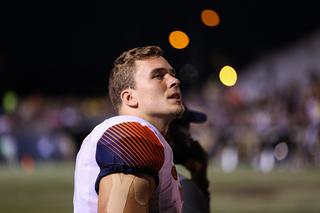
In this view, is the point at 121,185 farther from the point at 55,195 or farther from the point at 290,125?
the point at 290,125

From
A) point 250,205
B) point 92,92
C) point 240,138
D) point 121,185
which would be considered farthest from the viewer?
point 92,92

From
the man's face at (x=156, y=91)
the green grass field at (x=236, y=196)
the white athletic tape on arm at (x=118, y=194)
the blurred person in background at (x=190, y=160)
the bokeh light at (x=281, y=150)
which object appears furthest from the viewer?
the bokeh light at (x=281, y=150)

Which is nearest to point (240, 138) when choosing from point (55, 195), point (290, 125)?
point (290, 125)

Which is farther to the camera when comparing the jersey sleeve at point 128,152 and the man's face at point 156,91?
the man's face at point 156,91

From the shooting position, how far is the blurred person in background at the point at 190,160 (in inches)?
122

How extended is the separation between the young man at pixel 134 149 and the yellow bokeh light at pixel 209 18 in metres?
28.6

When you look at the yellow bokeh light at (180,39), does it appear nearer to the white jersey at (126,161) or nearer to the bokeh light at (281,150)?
the bokeh light at (281,150)

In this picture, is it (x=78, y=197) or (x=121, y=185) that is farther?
(x=78, y=197)

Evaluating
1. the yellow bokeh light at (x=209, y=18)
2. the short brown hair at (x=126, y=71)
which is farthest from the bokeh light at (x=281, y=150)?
the yellow bokeh light at (x=209, y=18)

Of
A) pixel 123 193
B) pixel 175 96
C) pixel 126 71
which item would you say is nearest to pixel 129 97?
pixel 126 71

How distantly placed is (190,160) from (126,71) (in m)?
1.21

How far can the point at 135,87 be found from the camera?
2408 mm

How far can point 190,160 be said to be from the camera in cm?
336

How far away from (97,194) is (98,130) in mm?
316
